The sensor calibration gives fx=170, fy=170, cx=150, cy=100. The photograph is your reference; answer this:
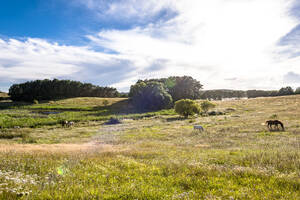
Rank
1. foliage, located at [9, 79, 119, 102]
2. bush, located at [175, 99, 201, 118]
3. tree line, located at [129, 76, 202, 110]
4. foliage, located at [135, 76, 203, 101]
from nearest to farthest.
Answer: bush, located at [175, 99, 201, 118]
tree line, located at [129, 76, 202, 110]
foliage, located at [135, 76, 203, 101]
foliage, located at [9, 79, 119, 102]

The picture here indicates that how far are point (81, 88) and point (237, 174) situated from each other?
158m

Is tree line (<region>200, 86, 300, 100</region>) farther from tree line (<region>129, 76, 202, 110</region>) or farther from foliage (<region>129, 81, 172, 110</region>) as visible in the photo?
foliage (<region>129, 81, 172, 110</region>)

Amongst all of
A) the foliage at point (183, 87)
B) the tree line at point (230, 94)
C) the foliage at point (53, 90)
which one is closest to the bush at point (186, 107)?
the foliage at point (183, 87)

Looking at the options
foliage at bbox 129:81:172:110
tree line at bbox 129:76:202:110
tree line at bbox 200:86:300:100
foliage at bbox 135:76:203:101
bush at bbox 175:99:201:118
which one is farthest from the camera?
tree line at bbox 200:86:300:100

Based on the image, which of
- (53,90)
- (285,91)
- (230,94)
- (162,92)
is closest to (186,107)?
(162,92)

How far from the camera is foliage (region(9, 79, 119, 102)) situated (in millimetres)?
128438

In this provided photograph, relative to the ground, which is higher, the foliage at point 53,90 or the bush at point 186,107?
the foliage at point 53,90

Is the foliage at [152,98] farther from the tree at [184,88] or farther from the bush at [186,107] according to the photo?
the bush at [186,107]

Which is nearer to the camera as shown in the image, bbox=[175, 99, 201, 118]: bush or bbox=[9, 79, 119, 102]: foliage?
bbox=[175, 99, 201, 118]: bush

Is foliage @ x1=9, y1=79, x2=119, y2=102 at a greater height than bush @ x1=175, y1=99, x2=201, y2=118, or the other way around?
foliage @ x1=9, y1=79, x2=119, y2=102

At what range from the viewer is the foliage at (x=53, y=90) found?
12844 centimetres

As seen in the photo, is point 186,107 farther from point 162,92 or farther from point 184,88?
point 184,88

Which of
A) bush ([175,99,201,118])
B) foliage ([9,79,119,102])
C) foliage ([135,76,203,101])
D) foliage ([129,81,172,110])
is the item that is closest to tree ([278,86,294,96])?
foliage ([135,76,203,101])

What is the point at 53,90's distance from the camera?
140250 mm
